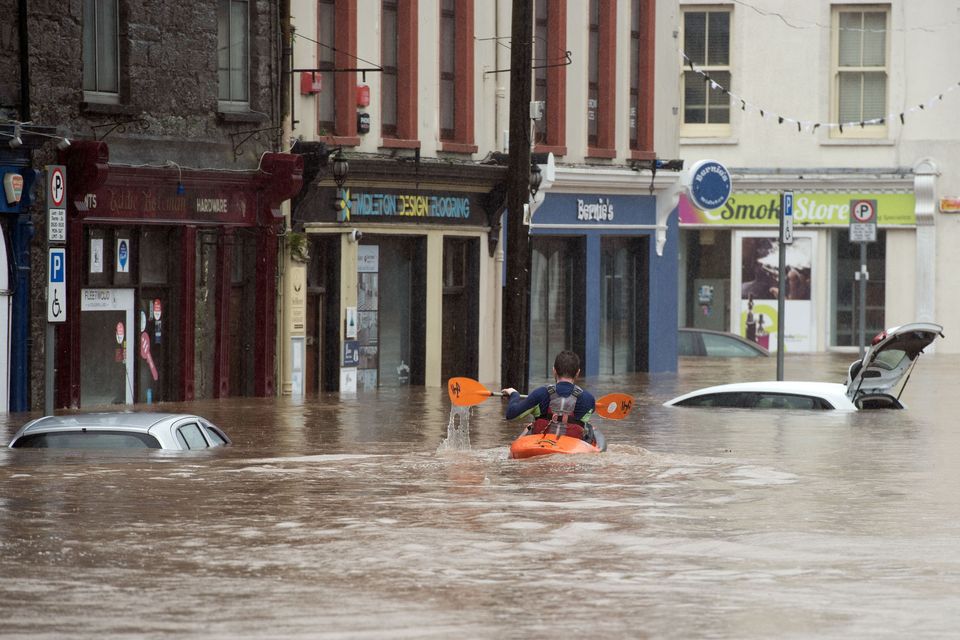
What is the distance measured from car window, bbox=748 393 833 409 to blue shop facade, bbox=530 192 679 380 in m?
10.5

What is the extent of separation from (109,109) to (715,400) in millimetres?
9308

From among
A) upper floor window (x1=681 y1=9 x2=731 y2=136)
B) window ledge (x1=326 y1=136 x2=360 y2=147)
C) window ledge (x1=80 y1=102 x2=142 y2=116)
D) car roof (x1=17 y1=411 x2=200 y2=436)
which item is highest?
upper floor window (x1=681 y1=9 x2=731 y2=136)

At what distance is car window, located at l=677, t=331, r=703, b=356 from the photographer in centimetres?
4491

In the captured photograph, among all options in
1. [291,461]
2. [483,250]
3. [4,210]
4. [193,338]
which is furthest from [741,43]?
[291,461]

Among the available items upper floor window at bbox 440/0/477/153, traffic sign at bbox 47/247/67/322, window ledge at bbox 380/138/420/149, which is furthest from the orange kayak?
upper floor window at bbox 440/0/477/153

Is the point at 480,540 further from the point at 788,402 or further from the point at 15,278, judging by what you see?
the point at 15,278

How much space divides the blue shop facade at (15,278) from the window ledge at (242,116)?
4.01 m

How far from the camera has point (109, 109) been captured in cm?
2784

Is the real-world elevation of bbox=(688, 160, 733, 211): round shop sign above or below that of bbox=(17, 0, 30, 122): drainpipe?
below

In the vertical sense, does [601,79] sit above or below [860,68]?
below

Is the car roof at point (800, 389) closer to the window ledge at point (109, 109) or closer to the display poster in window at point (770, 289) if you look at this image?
the window ledge at point (109, 109)

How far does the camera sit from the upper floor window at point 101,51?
27984mm

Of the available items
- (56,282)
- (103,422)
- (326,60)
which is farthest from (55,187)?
(326,60)

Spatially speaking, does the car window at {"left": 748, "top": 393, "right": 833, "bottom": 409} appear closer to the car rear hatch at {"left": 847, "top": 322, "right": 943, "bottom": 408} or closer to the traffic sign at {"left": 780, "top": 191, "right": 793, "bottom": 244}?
the car rear hatch at {"left": 847, "top": 322, "right": 943, "bottom": 408}
